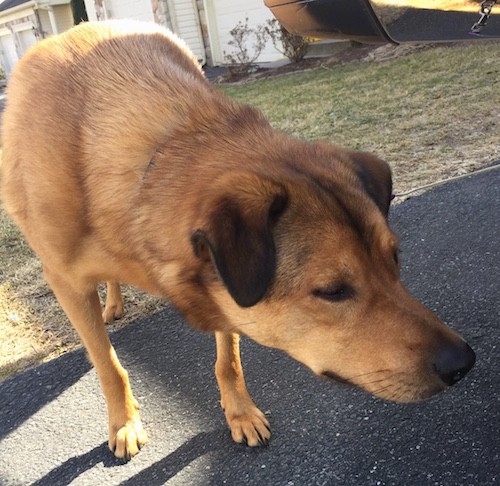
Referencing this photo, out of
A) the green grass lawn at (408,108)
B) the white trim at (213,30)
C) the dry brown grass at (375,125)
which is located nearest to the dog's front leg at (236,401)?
the dry brown grass at (375,125)

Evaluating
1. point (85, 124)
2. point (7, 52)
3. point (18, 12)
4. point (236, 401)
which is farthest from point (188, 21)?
point (7, 52)

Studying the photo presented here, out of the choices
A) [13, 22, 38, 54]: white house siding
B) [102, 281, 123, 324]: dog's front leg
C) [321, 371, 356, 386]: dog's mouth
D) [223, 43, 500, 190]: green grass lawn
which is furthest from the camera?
[13, 22, 38, 54]: white house siding

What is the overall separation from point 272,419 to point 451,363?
109cm

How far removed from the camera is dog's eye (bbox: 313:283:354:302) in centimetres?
200

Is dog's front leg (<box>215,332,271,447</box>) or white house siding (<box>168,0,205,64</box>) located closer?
dog's front leg (<box>215,332,271,447</box>)

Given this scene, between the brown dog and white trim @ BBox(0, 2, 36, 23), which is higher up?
white trim @ BBox(0, 2, 36, 23)

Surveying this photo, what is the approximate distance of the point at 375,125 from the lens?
24.2 ft

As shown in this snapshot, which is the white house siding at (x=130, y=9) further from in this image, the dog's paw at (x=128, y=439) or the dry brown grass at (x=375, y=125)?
the dog's paw at (x=128, y=439)

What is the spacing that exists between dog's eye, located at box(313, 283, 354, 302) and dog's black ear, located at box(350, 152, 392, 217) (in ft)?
1.49

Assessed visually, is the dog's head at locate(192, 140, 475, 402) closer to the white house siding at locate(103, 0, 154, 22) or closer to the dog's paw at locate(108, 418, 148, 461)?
the dog's paw at locate(108, 418, 148, 461)

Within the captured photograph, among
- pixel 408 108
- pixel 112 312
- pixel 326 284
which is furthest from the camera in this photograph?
pixel 408 108

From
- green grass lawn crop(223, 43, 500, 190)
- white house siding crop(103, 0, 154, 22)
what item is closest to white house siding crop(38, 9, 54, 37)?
white house siding crop(103, 0, 154, 22)

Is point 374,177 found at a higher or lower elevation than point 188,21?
higher

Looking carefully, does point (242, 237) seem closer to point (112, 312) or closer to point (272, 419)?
point (272, 419)
